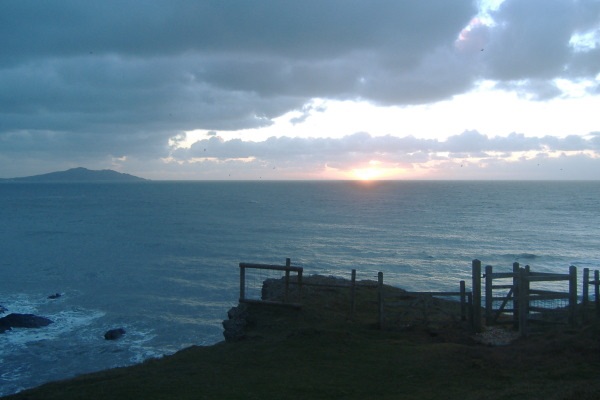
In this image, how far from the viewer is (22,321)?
1096 inches

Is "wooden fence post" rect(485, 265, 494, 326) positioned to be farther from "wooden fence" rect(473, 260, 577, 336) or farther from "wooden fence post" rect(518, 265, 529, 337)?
"wooden fence post" rect(518, 265, 529, 337)

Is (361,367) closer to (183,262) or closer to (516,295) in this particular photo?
(516,295)

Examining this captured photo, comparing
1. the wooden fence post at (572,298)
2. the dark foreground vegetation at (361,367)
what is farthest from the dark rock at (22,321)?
the wooden fence post at (572,298)

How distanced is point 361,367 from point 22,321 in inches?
960

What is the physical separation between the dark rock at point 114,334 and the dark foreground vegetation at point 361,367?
11890mm

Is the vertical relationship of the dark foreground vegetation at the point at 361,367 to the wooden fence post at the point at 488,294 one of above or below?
below

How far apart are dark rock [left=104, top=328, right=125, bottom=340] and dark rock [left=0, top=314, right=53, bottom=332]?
5.15 m

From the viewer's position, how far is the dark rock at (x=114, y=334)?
25.4 meters

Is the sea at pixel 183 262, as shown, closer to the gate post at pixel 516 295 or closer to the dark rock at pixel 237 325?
the dark rock at pixel 237 325

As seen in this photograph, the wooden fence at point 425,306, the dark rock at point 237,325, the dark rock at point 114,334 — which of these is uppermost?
the wooden fence at point 425,306

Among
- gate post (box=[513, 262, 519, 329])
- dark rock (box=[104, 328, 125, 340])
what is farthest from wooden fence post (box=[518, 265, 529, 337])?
dark rock (box=[104, 328, 125, 340])

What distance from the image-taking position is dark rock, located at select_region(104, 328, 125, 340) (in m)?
25.4

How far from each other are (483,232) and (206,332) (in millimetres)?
51955

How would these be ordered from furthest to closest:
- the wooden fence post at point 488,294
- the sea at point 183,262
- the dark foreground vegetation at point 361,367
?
the sea at point 183,262
the wooden fence post at point 488,294
the dark foreground vegetation at point 361,367
